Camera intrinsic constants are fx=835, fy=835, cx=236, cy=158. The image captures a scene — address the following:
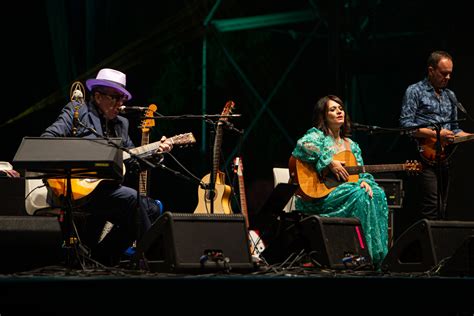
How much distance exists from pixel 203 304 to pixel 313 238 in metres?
2.01

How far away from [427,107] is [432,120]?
0.41 ft

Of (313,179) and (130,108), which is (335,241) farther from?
(130,108)

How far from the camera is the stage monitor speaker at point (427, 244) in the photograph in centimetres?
532

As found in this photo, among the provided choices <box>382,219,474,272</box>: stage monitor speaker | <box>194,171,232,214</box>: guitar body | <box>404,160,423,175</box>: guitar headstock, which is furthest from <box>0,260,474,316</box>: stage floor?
<box>194,171,232,214</box>: guitar body

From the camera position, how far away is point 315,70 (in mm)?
9273

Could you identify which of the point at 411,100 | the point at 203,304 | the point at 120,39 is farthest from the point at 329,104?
the point at 203,304

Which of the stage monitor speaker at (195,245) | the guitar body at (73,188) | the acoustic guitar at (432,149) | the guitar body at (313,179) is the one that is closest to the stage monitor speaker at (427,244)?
the stage monitor speaker at (195,245)

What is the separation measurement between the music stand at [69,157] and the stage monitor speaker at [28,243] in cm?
24

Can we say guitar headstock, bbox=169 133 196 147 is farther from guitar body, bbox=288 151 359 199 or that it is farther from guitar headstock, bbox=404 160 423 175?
guitar headstock, bbox=404 160 423 175

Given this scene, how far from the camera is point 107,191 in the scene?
243 inches

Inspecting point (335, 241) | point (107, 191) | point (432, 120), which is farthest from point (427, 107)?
point (107, 191)

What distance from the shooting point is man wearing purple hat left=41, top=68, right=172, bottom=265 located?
6.16m

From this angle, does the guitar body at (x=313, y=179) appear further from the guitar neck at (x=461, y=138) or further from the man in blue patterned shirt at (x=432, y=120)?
the guitar neck at (x=461, y=138)

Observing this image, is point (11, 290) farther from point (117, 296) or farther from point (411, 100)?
point (411, 100)
